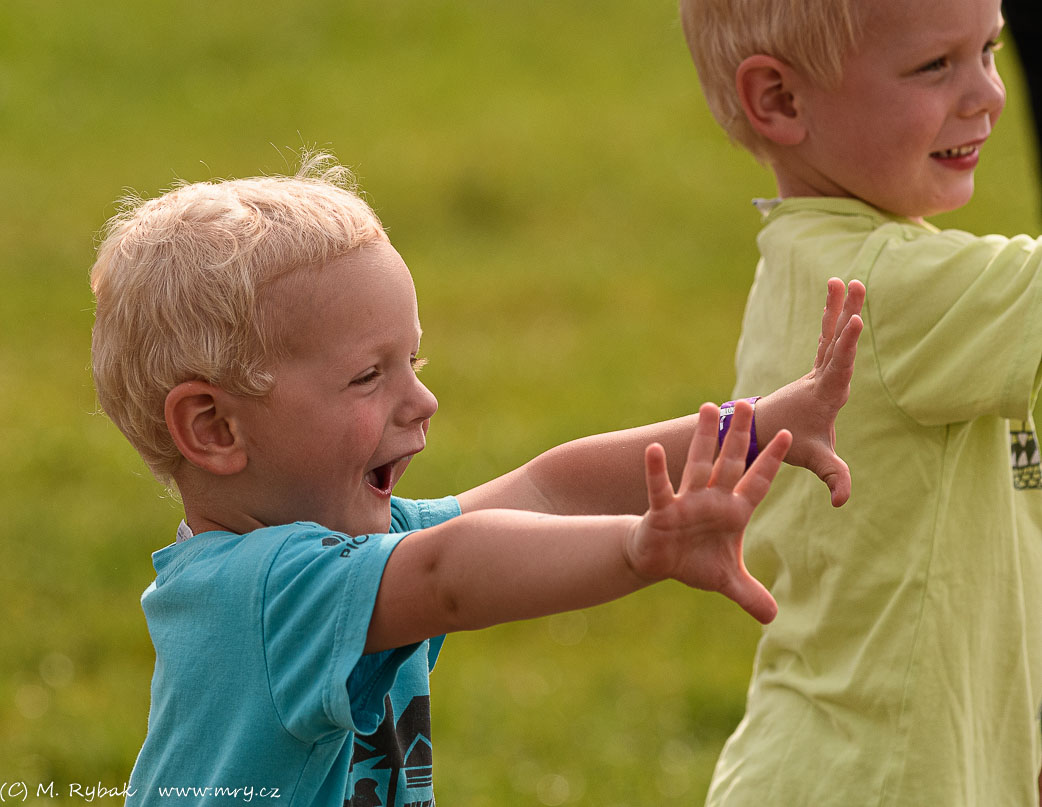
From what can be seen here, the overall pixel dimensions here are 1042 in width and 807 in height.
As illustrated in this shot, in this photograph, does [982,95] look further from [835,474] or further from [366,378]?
[366,378]

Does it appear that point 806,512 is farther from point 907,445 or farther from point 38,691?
point 38,691

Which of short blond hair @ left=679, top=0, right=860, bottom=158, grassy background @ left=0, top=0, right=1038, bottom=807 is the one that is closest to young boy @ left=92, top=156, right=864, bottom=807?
short blond hair @ left=679, top=0, right=860, bottom=158

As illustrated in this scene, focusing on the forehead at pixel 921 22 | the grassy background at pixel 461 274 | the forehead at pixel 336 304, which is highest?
the forehead at pixel 921 22

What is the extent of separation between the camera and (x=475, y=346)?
8258 mm

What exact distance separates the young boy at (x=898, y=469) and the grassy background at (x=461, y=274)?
4.65 ft

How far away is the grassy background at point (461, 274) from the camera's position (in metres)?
4.76

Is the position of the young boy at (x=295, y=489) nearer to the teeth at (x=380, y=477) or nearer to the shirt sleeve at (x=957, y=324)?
the teeth at (x=380, y=477)

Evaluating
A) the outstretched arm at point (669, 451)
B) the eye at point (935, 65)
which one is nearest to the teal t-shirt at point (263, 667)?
the outstretched arm at point (669, 451)

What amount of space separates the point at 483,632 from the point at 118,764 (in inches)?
63.2

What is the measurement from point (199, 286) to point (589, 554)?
75cm

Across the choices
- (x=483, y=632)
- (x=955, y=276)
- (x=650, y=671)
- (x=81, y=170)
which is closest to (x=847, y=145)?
(x=955, y=276)

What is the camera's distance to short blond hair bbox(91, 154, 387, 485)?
7.15ft

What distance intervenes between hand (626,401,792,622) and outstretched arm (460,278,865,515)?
38 cm

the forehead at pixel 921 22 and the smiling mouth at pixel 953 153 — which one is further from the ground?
the forehead at pixel 921 22
